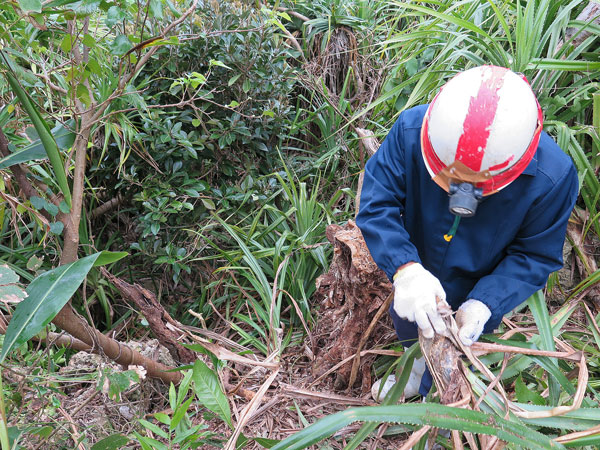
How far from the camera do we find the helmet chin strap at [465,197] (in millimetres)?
1261

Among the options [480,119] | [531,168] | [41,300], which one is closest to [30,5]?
[41,300]

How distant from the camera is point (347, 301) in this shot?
1912mm

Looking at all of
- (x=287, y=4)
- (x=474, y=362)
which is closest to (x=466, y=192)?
(x=474, y=362)

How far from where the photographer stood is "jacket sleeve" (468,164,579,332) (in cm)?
141

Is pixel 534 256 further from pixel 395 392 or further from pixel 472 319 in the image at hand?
pixel 395 392

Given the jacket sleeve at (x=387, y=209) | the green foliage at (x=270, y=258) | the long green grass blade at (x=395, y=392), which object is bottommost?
the green foliage at (x=270, y=258)

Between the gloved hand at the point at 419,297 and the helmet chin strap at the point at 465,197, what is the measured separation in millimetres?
234

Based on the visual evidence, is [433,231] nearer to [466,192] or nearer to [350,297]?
[466,192]

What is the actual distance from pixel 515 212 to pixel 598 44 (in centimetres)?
130

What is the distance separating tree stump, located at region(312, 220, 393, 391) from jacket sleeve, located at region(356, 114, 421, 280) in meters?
0.26

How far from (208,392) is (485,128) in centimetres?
104

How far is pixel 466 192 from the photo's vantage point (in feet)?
4.14

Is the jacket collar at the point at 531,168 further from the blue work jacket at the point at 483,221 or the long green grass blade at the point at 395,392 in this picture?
the long green grass blade at the point at 395,392

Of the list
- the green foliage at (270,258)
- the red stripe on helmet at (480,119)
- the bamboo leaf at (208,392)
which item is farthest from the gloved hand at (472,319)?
the green foliage at (270,258)
